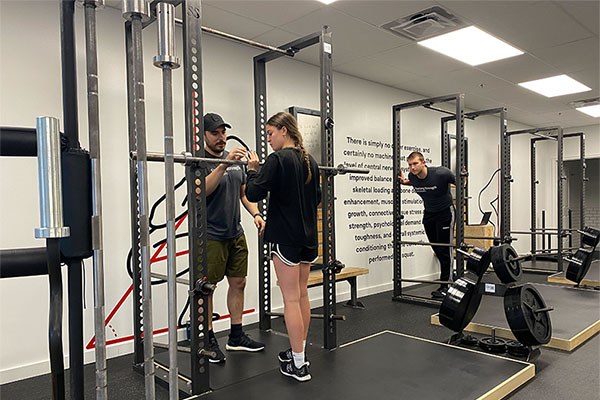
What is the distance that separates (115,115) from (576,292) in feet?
16.1

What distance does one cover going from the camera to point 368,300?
503 centimetres

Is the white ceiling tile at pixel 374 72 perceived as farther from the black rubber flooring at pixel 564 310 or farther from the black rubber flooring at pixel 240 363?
the black rubber flooring at pixel 240 363

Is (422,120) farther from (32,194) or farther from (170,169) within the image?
(170,169)

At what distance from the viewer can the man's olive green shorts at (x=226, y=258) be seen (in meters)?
2.96

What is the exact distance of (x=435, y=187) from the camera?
4.87 m

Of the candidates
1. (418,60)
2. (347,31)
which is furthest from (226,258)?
(418,60)

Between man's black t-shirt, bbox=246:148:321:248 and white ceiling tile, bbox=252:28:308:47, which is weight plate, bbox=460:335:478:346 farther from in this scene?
white ceiling tile, bbox=252:28:308:47

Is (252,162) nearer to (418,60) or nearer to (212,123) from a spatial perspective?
(212,123)

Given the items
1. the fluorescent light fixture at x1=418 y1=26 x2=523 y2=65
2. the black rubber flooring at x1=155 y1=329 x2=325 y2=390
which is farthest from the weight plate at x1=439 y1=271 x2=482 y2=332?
the fluorescent light fixture at x1=418 y1=26 x2=523 y2=65

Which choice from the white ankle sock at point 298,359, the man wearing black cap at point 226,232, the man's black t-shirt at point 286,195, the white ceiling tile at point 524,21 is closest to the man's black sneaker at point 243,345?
the man wearing black cap at point 226,232

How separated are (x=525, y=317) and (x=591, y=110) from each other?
622cm

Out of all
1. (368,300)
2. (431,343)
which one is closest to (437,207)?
(368,300)

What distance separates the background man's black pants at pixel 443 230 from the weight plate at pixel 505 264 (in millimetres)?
1745

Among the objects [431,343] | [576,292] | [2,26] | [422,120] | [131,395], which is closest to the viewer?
[131,395]
